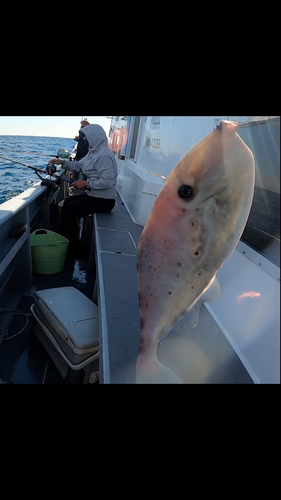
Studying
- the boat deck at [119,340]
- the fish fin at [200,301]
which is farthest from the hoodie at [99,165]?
the fish fin at [200,301]

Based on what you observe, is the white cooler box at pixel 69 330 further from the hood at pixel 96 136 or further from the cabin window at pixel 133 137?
the cabin window at pixel 133 137

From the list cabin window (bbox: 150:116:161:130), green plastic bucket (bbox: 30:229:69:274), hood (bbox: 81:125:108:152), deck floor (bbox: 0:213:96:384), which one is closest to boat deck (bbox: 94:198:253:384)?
deck floor (bbox: 0:213:96:384)

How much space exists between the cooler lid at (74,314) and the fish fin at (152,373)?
45.2 inches

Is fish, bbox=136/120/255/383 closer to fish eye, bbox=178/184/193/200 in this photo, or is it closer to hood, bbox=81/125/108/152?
fish eye, bbox=178/184/193/200

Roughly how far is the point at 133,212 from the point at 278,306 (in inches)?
153

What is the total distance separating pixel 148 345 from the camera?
3.86ft

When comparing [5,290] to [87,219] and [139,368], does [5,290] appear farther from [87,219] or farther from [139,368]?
[139,368]

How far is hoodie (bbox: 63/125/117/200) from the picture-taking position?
4.49 m

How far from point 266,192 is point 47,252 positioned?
3431mm

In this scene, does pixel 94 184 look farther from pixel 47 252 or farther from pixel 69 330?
pixel 69 330

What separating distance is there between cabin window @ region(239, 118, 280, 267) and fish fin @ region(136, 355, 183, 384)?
24.1 inches

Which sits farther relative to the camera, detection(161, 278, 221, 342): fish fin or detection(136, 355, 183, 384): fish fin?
detection(161, 278, 221, 342): fish fin

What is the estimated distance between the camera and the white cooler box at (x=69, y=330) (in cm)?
225
